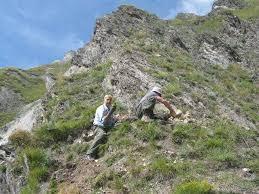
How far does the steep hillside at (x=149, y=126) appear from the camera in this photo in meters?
20.2

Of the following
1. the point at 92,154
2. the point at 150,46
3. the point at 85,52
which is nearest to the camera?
the point at 92,154

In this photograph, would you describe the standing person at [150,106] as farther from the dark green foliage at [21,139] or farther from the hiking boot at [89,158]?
the dark green foliage at [21,139]

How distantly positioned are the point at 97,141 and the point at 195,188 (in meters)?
7.24

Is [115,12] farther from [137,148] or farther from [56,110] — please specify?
[137,148]

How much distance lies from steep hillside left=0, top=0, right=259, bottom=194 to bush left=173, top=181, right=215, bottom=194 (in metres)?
0.03

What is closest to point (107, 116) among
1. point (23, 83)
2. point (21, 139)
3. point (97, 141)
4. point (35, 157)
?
point (97, 141)

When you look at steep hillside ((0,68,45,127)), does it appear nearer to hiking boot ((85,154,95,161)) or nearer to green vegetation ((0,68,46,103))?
green vegetation ((0,68,46,103))

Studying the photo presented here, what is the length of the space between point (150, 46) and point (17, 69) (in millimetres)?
116096

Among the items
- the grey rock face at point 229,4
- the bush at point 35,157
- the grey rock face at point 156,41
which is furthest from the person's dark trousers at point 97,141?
the grey rock face at point 229,4

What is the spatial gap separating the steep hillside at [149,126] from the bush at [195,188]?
0.03 meters

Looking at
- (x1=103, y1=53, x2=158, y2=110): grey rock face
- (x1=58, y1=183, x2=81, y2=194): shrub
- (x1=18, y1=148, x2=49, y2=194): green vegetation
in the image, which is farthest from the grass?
(x1=58, y1=183, x2=81, y2=194): shrub

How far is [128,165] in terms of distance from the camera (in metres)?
21.4

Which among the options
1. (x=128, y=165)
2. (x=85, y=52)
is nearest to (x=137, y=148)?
(x=128, y=165)

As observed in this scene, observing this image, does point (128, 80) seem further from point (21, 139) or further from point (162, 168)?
point (162, 168)
